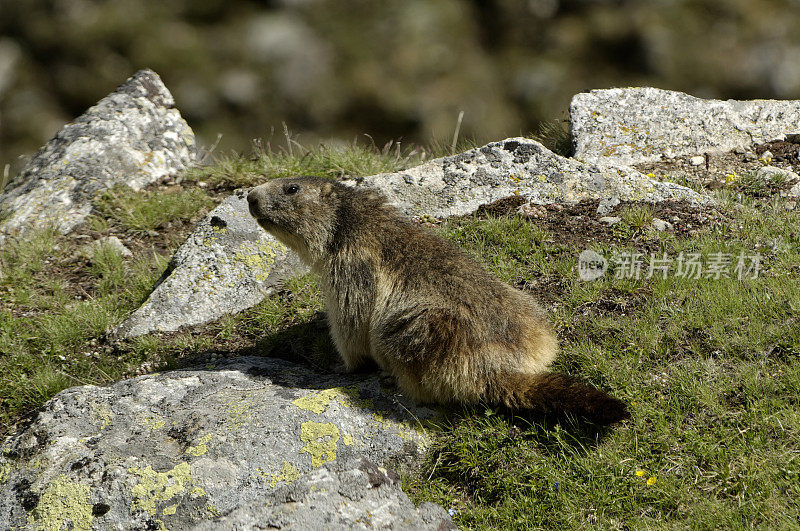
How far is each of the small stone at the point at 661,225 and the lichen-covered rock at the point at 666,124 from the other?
4.85 ft

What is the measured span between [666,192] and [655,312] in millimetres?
2016

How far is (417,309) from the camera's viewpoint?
485 centimetres

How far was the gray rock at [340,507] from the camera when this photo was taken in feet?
12.1

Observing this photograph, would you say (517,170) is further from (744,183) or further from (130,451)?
(130,451)

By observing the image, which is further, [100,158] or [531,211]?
[100,158]

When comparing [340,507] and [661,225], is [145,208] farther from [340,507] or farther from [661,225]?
[661,225]

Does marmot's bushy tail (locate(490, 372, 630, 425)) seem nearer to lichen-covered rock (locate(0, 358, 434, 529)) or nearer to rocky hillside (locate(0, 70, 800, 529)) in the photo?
rocky hillside (locate(0, 70, 800, 529))

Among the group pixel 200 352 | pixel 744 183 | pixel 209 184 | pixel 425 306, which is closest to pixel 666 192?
pixel 744 183

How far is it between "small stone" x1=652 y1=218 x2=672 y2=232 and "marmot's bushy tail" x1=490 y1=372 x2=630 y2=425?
8.00 ft

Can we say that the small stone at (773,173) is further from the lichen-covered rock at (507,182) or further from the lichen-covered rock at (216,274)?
the lichen-covered rock at (216,274)

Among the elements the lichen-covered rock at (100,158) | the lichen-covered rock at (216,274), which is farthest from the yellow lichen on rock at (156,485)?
the lichen-covered rock at (100,158)

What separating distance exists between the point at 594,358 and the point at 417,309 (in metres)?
1.28

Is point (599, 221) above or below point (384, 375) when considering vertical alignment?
above

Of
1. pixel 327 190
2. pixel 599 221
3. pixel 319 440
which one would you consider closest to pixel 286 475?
pixel 319 440
